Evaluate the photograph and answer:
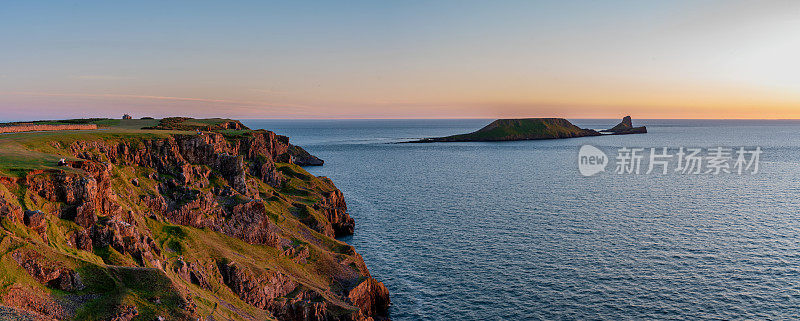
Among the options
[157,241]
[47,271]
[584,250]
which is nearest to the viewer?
[47,271]

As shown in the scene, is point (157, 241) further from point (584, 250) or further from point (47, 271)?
point (584, 250)

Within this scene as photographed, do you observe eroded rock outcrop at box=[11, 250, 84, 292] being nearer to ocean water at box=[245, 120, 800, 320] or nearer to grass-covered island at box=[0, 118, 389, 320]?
grass-covered island at box=[0, 118, 389, 320]

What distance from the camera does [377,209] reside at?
11762 centimetres

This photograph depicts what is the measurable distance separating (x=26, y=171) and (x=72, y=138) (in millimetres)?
28638

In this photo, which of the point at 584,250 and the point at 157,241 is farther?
the point at 584,250

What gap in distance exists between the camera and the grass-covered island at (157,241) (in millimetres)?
36906

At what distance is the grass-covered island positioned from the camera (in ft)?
121

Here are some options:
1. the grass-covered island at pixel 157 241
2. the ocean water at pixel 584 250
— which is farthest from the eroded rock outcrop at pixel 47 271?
the ocean water at pixel 584 250

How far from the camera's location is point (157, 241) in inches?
2128

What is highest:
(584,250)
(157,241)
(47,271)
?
(47,271)

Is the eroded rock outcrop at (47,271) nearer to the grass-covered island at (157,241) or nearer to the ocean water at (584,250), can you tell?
the grass-covered island at (157,241)

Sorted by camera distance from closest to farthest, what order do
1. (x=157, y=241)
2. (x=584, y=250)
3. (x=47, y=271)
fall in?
(x=47, y=271), (x=157, y=241), (x=584, y=250)

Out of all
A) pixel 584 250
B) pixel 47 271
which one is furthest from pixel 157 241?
pixel 584 250

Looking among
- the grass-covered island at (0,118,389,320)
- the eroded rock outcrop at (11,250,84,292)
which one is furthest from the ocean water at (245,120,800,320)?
the eroded rock outcrop at (11,250,84,292)
